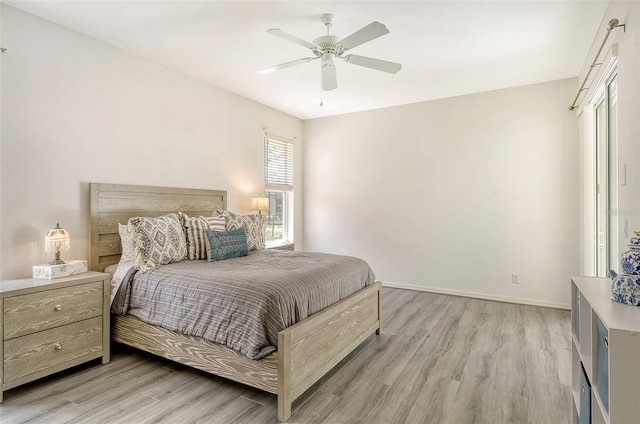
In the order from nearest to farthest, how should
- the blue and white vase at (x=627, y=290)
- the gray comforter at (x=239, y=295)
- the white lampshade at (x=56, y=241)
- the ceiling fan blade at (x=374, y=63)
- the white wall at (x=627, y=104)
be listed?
the blue and white vase at (x=627, y=290)
the white wall at (x=627, y=104)
the gray comforter at (x=239, y=295)
the white lampshade at (x=56, y=241)
the ceiling fan blade at (x=374, y=63)

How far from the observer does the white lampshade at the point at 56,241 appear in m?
2.52

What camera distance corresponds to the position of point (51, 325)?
7.52ft

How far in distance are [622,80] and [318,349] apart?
8.85 ft

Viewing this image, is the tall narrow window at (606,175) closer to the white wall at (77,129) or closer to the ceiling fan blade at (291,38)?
the ceiling fan blade at (291,38)

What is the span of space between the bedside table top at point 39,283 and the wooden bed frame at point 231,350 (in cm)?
43

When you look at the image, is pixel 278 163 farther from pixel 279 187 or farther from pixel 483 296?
pixel 483 296

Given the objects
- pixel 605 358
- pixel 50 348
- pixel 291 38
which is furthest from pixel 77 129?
pixel 605 358

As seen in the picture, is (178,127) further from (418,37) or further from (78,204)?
(418,37)

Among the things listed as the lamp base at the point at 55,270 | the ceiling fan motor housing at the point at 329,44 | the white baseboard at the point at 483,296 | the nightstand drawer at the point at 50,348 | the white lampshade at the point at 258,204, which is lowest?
the white baseboard at the point at 483,296

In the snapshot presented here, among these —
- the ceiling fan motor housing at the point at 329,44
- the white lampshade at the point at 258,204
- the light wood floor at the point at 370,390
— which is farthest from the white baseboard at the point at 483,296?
the ceiling fan motor housing at the point at 329,44

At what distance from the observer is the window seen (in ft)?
17.1

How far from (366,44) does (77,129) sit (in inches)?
106

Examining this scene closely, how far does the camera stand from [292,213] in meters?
5.74

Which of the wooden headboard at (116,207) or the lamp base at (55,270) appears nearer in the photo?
the lamp base at (55,270)
